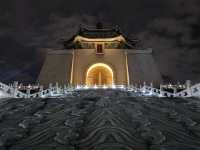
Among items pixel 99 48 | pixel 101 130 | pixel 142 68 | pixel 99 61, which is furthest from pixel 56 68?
pixel 101 130

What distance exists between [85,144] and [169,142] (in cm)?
113

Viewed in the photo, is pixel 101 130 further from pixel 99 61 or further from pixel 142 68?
pixel 142 68

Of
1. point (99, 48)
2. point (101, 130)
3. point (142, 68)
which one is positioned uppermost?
point (99, 48)

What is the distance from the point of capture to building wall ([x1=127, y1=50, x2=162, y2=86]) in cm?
2244

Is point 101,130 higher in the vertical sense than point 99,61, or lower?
lower

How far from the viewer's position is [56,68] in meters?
23.3

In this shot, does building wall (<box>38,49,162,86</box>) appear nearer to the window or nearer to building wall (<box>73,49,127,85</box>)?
building wall (<box>73,49,127,85</box>)

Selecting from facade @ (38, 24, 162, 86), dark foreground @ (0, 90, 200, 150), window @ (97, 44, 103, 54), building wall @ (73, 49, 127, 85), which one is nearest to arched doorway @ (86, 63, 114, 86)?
facade @ (38, 24, 162, 86)

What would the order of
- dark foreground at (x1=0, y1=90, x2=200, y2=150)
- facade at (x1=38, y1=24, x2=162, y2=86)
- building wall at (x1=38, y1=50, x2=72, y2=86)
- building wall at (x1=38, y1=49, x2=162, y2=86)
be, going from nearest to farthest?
dark foreground at (x1=0, y1=90, x2=200, y2=150)
building wall at (x1=38, y1=50, x2=72, y2=86)
building wall at (x1=38, y1=49, x2=162, y2=86)
facade at (x1=38, y1=24, x2=162, y2=86)

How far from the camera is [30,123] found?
12.0ft

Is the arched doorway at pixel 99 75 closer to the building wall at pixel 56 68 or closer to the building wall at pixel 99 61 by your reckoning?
the building wall at pixel 99 61

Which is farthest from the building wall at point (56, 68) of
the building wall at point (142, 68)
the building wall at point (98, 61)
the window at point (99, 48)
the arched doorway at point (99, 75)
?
the building wall at point (142, 68)

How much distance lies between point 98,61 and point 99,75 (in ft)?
5.50

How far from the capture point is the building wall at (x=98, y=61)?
2241cm
